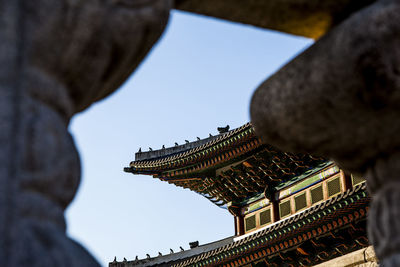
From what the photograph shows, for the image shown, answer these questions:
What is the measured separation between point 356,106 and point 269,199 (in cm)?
1101

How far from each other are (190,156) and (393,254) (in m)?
11.5

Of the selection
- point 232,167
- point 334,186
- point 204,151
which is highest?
point 204,151

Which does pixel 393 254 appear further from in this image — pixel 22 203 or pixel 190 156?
pixel 190 156

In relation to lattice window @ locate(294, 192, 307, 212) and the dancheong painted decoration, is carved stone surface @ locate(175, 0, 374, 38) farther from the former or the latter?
lattice window @ locate(294, 192, 307, 212)

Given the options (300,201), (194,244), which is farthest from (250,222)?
(194,244)

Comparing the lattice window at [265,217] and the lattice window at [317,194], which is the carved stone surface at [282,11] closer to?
the lattice window at [317,194]

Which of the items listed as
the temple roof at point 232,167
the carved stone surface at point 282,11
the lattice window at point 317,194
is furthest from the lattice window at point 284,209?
the carved stone surface at point 282,11

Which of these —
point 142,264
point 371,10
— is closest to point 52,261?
point 371,10

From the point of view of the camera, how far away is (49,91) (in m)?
1.28

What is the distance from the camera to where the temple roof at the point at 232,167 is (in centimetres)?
1174

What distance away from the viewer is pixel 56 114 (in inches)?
51.4

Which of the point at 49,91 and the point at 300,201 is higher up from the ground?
the point at 300,201

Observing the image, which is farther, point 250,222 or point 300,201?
point 250,222

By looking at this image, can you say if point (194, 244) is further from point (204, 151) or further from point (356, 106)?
point (356, 106)
